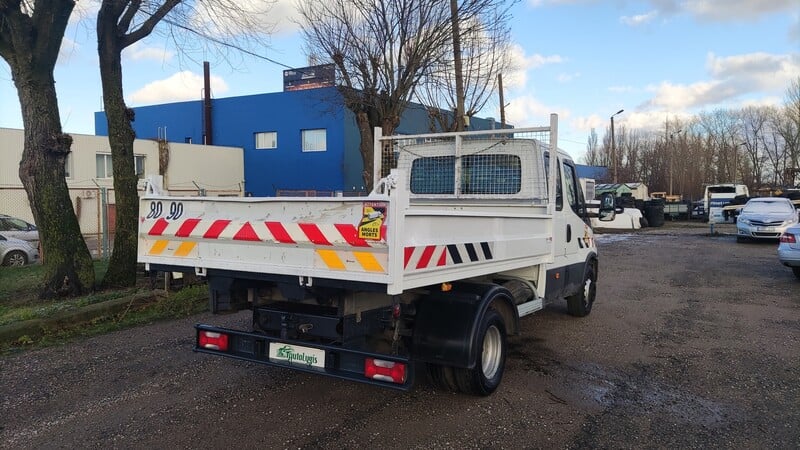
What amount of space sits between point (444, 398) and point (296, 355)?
1.38 meters

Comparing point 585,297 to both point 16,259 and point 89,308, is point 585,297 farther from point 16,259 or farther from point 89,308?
point 16,259

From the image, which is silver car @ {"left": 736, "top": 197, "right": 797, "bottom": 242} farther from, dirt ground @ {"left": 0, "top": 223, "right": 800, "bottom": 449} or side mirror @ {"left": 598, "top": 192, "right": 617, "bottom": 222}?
side mirror @ {"left": 598, "top": 192, "right": 617, "bottom": 222}

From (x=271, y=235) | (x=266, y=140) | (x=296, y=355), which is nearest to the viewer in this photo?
(x=271, y=235)

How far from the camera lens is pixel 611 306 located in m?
8.99

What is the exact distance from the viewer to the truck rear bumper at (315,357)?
3.98 m

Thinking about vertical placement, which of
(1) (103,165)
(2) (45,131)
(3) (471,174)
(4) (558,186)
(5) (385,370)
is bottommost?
(5) (385,370)

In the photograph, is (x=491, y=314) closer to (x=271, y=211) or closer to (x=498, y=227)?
(x=498, y=227)

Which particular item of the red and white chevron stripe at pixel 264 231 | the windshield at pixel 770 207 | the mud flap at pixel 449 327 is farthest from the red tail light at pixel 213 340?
the windshield at pixel 770 207

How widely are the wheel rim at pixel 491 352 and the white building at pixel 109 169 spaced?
15602mm

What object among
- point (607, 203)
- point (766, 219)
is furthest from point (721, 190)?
point (607, 203)

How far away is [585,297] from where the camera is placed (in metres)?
7.96

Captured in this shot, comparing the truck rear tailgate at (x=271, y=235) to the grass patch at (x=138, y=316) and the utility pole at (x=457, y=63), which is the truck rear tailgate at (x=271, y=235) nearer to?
the grass patch at (x=138, y=316)

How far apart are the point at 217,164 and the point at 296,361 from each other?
28090mm

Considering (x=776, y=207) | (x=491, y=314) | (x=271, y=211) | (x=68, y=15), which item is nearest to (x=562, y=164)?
(x=491, y=314)
